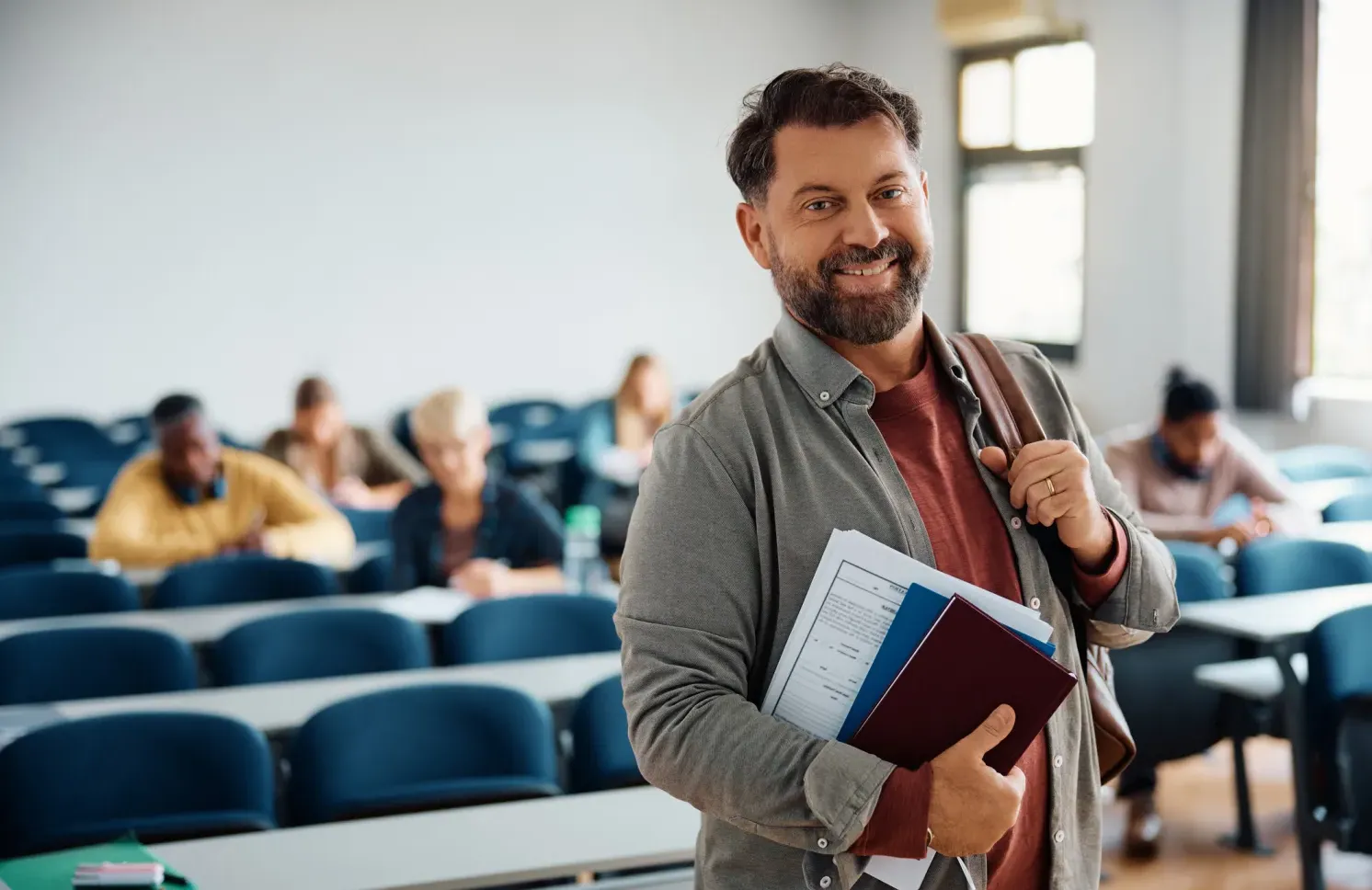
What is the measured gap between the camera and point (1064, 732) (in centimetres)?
150

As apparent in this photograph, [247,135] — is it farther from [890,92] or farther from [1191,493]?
[890,92]

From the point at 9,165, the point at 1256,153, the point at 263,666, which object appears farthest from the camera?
the point at 9,165

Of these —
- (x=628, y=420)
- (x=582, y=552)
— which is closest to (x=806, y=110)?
(x=582, y=552)

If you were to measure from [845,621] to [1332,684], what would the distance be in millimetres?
2581

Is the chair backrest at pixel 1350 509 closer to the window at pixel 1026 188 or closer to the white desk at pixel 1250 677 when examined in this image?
the white desk at pixel 1250 677

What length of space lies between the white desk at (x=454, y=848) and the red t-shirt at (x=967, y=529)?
1087mm

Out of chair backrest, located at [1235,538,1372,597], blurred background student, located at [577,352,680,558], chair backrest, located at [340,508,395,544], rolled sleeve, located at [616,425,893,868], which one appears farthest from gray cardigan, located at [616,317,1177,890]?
blurred background student, located at [577,352,680,558]

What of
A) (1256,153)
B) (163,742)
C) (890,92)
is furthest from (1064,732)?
(1256,153)

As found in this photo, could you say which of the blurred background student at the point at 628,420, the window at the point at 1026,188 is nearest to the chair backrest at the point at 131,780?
the blurred background student at the point at 628,420

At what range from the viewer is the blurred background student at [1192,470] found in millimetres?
5348

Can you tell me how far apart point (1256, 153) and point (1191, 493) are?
2.70 meters

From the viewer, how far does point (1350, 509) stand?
18.1 feet

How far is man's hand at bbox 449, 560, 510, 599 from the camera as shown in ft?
14.6

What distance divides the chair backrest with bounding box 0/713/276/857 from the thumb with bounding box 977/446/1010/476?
188cm
